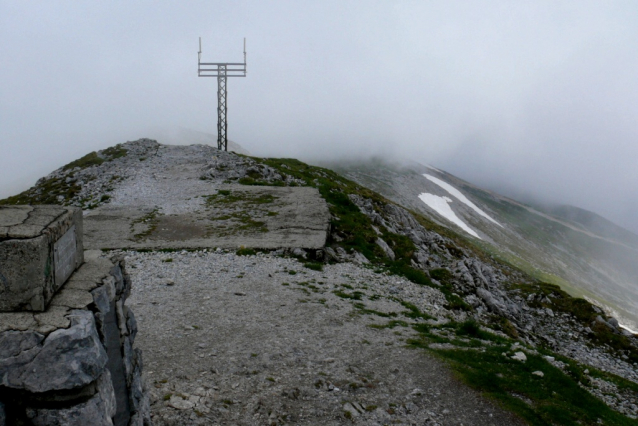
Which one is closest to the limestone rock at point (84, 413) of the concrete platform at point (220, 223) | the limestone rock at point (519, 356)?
the limestone rock at point (519, 356)

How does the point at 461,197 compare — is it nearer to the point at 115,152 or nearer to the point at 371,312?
the point at 115,152

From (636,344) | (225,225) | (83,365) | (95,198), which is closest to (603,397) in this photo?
(83,365)

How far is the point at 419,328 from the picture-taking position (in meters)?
17.0

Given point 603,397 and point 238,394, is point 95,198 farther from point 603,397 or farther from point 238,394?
point 603,397

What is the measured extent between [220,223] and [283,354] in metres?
18.3

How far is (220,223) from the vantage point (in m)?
30.2

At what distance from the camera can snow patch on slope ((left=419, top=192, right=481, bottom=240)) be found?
140 m

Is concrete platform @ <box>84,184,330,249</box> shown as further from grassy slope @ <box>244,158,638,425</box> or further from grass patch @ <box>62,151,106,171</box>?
grass patch @ <box>62,151,106,171</box>

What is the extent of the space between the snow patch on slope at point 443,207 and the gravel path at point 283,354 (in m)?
122

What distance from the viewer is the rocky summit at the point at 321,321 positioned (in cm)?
1108

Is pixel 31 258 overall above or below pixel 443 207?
above

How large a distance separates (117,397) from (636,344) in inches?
1326

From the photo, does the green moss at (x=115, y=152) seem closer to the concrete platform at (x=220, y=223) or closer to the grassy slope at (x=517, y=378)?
the concrete platform at (x=220, y=223)

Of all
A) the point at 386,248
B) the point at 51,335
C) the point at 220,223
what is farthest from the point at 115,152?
the point at 51,335
